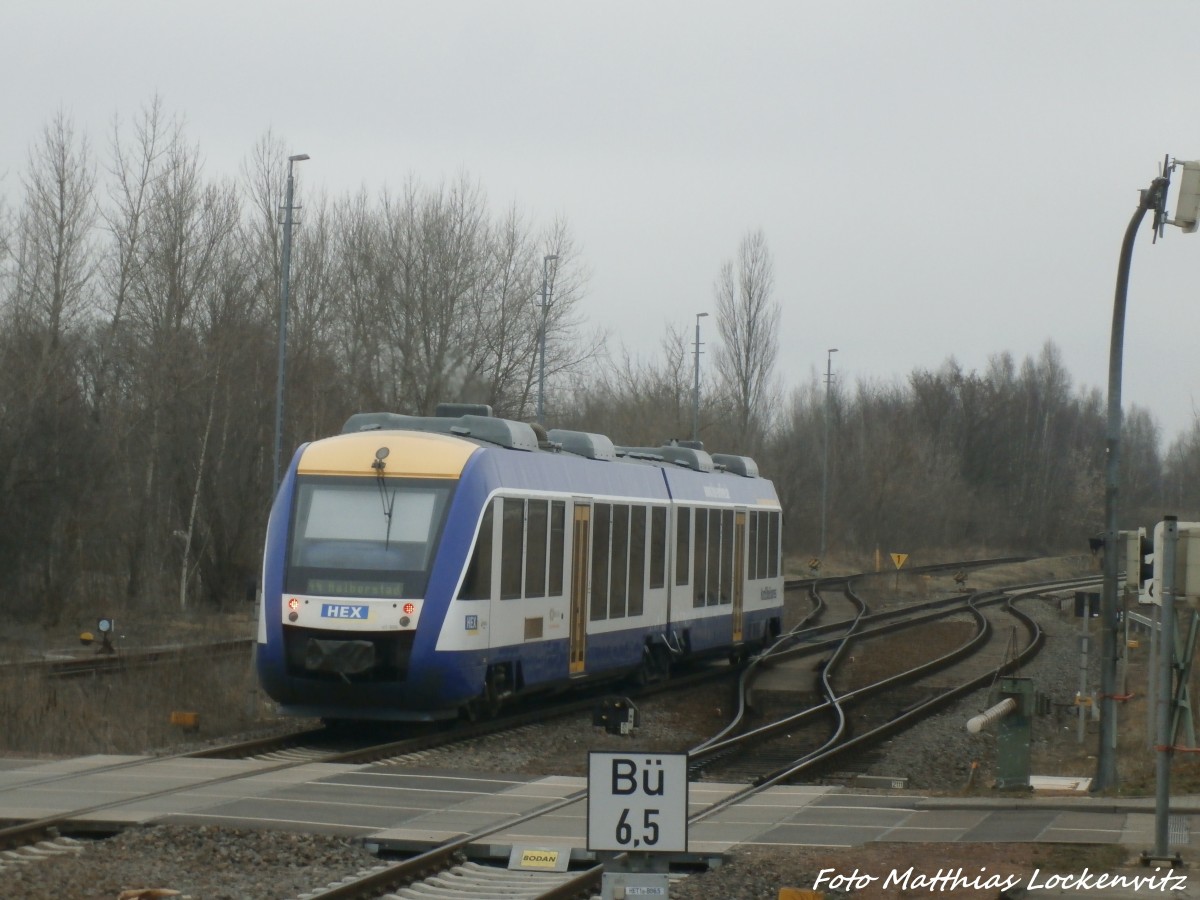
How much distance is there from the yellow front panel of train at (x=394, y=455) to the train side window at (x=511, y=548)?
829 millimetres

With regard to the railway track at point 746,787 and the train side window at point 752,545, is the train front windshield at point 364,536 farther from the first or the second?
the train side window at point 752,545

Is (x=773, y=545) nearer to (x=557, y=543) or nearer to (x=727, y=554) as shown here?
(x=727, y=554)

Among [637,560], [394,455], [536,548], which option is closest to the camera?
[394,455]

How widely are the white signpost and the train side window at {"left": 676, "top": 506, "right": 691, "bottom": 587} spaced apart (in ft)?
52.7

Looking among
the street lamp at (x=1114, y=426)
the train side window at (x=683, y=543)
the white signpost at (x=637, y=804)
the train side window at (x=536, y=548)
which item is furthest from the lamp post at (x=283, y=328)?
the white signpost at (x=637, y=804)

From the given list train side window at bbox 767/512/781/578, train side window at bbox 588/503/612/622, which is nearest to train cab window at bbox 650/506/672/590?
train side window at bbox 588/503/612/622

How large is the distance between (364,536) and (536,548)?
7.93ft

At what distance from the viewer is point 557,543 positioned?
18406 millimetres

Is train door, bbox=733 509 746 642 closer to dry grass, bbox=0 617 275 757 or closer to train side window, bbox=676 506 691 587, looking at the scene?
train side window, bbox=676 506 691 587

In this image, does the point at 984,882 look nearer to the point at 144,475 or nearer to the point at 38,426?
the point at 38,426

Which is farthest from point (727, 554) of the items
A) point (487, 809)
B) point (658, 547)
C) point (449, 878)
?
point (449, 878)

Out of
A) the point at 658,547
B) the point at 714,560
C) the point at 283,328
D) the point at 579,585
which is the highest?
the point at 283,328

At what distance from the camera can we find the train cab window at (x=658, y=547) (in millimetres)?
21656

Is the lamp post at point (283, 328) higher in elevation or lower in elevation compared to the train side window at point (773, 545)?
higher
